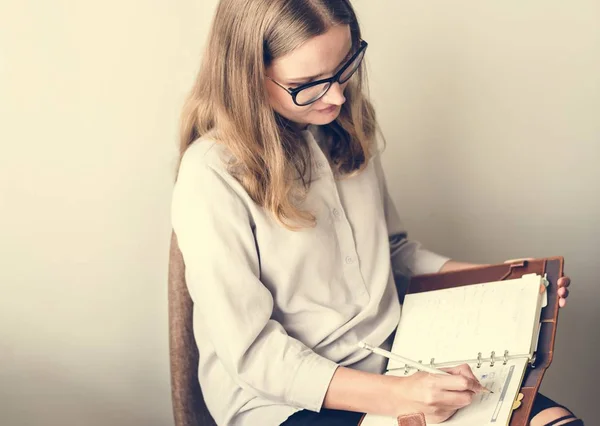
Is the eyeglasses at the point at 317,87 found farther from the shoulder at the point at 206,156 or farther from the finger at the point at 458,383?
the finger at the point at 458,383

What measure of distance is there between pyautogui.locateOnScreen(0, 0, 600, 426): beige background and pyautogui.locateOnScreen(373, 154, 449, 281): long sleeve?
0.25 meters

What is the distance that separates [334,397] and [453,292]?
28 cm

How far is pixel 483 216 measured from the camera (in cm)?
170

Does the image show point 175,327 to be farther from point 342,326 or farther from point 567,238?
point 567,238

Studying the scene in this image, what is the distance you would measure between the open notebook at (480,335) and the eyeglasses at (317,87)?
1.26 feet

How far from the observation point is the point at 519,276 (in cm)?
126

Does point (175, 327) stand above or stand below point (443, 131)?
below

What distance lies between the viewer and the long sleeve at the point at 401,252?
1.40 m

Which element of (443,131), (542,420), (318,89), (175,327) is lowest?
(542,420)

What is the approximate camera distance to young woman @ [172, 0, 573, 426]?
3.60ft

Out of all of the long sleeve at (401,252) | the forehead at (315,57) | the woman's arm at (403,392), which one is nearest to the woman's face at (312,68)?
the forehead at (315,57)

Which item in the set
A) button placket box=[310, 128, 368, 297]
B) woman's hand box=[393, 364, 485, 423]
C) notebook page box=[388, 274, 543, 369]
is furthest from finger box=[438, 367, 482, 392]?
button placket box=[310, 128, 368, 297]

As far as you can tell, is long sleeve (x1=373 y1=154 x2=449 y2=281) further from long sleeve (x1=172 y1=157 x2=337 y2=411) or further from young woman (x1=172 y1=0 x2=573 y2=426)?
long sleeve (x1=172 y1=157 x2=337 y2=411)

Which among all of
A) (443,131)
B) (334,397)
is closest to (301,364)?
(334,397)
